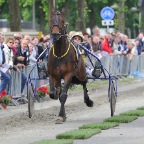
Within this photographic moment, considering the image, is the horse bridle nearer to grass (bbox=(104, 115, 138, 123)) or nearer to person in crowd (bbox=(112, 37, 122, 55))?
grass (bbox=(104, 115, 138, 123))

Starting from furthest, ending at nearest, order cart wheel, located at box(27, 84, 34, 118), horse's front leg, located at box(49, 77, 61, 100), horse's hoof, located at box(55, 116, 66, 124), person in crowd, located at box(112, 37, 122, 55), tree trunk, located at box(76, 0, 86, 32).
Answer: tree trunk, located at box(76, 0, 86, 32)
person in crowd, located at box(112, 37, 122, 55)
cart wheel, located at box(27, 84, 34, 118)
horse's front leg, located at box(49, 77, 61, 100)
horse's hoof, located at box(55, 116, 66, 124)

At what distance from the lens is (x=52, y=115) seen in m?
19.7

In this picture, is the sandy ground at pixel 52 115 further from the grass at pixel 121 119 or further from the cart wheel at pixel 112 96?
the grass at pixel 121 119

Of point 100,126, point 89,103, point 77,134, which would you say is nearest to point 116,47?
point 89,103

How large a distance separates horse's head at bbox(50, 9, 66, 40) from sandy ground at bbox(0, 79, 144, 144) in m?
1.74

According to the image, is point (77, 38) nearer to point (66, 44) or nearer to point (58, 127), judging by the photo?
point (66, 44)

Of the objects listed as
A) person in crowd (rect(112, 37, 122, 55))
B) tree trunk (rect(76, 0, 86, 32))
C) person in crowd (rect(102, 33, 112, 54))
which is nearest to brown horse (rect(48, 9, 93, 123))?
person in crowd (rect(102, 33, 112, 54))

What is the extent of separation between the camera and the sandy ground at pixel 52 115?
51.8 ft

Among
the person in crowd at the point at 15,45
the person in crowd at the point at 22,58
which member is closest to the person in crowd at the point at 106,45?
the person in crowd at the point at 22,58

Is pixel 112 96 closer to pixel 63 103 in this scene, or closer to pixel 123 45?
pixel 63 103

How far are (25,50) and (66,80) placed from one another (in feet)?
20.7

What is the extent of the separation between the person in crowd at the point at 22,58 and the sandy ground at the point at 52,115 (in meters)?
0.87

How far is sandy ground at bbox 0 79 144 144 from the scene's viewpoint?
51.8 ft

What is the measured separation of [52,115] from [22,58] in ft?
16.1
